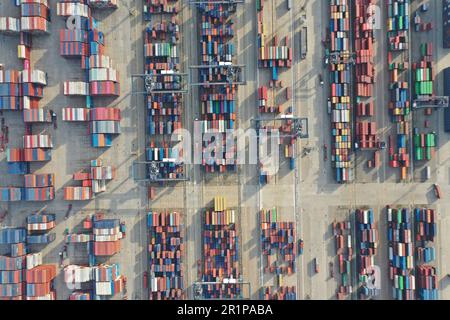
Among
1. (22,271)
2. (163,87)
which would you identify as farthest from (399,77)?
(22,271)

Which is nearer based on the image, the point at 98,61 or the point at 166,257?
the point at 98,61

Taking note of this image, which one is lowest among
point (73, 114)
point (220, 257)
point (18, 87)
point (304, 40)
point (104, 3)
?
→ point (220, 257)

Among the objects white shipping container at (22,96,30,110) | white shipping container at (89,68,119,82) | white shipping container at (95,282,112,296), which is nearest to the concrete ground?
white shipping container at (89,68,119,82)

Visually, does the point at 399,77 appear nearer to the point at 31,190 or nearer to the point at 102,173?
the point at 102,173

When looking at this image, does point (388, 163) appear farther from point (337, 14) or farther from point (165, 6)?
point (165, 6)

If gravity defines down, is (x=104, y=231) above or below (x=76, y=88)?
below
